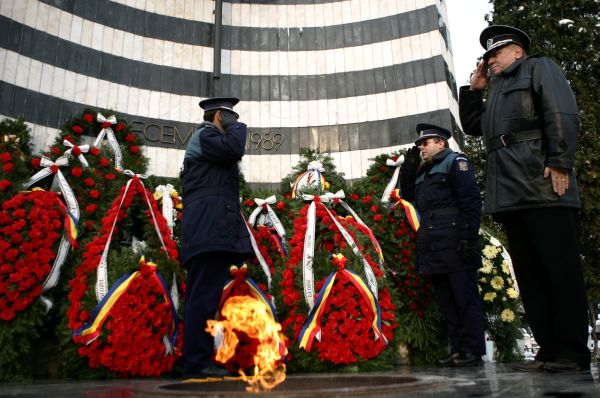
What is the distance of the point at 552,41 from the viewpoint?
16109 millimetres

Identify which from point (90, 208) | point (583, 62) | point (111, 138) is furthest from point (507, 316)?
point (583, 62)

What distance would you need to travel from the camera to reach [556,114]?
11.5 feet

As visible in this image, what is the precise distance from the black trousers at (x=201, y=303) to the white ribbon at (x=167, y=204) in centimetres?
133

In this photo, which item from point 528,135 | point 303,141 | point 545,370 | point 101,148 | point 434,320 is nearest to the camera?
point 545,370

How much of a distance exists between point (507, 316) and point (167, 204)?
13.6ft

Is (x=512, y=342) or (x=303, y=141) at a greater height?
(x=303, y=141)

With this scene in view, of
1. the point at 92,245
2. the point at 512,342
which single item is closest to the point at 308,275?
the point at 92,245

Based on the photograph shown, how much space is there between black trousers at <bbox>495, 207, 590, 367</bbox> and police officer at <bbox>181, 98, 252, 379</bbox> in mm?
2231

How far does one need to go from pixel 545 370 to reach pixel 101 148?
5856 millimetres

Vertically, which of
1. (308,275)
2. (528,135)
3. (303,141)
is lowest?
(308,275)

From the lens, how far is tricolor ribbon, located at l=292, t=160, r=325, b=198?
5992 mm

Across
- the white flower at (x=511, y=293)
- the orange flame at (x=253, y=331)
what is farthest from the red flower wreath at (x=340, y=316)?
the white flower at (x=511, y=293)

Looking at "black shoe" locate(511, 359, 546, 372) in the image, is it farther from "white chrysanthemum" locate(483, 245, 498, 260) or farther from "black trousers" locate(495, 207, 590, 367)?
"white chrysanthemum" locate(483, 245, 498, 260)

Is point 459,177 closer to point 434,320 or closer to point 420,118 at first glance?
Answer: point 434,320
